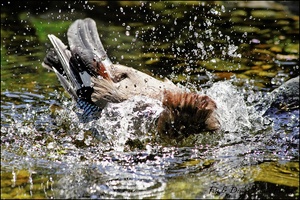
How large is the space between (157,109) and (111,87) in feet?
2.13

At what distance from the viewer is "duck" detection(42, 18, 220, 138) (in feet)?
17.8

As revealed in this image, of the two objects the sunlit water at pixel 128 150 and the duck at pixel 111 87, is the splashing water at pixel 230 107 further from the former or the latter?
the duck at pixel 111 87

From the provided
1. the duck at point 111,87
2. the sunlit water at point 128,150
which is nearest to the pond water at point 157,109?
the sunlit water at point 128,150

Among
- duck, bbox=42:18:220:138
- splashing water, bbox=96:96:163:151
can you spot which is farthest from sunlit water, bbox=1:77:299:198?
duck, bbox=42:18:220:138

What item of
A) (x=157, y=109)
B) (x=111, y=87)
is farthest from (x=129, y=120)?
(x=111, y=87)

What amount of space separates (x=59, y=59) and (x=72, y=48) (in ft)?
0.59

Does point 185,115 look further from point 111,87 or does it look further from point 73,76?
point 73,76

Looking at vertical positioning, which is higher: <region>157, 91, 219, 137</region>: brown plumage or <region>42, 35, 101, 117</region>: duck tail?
<region>42, 35, 101, 117</region>: duck tail

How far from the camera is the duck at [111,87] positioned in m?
5.44

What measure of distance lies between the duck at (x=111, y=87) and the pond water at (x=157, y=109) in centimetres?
13

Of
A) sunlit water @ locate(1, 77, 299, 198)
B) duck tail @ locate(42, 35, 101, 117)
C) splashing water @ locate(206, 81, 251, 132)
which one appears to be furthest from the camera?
duck tail @ locate(42, 35, 101, 117)

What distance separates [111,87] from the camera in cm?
591

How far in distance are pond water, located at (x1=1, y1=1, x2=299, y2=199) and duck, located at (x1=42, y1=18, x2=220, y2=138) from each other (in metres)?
0.13

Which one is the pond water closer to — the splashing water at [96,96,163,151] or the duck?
the splashing water at [96,96,163,151]
